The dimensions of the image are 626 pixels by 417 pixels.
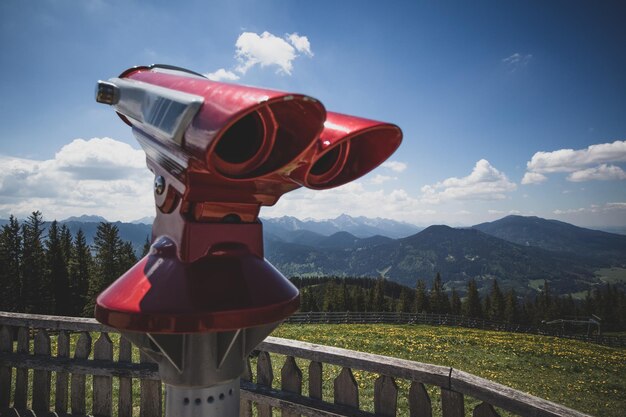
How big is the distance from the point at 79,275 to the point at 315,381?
1677 inches

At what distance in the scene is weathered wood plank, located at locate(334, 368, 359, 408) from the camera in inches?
A: 88.9

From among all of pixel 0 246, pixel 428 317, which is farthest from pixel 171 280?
pixel 428 317

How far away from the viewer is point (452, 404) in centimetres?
192

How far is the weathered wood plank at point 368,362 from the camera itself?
198 cm

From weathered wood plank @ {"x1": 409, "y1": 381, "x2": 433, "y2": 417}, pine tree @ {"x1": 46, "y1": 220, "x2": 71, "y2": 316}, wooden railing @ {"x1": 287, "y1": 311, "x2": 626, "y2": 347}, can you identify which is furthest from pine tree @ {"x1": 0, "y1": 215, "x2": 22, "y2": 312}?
weathered wood plank @ {"x1": 409, "y1": 381, "x2": 433, "y2": 417}

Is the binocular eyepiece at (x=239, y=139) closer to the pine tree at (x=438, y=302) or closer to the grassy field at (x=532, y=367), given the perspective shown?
the grassy field at (x=532, y=367)

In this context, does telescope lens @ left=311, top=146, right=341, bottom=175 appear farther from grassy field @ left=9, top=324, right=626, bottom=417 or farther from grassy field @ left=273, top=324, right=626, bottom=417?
grassy field @ left=273, top=324, right=626, bottom=417

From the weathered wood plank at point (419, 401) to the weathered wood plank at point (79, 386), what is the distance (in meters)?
2.79

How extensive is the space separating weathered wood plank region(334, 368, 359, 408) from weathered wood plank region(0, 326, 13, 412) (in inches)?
123

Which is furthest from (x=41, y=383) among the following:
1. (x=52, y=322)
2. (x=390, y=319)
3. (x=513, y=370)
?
(x=390, y=319)

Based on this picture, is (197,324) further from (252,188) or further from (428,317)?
(428,317)

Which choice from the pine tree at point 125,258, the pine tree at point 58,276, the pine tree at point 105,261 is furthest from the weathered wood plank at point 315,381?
the pine tree at point 58,276

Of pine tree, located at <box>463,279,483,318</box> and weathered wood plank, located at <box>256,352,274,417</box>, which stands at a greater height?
weathered wood plank, located at <box>256,352,274,417</box>

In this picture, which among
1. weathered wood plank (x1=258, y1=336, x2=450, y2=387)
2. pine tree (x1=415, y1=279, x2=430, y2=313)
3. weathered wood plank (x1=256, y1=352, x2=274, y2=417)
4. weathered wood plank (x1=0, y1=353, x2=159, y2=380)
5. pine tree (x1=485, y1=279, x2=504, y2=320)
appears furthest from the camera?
pine tree (x1=485, y1=279, x2=504, y2=320)
